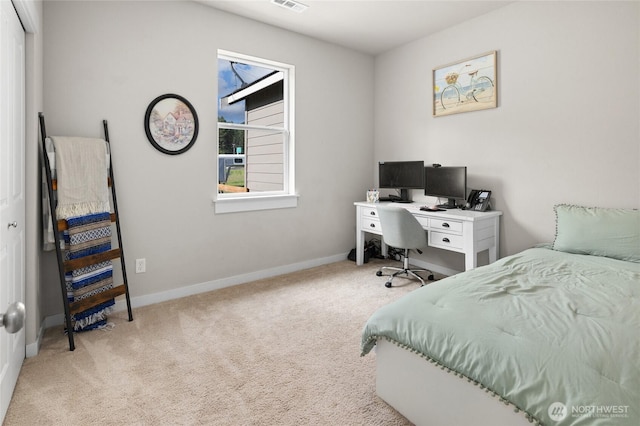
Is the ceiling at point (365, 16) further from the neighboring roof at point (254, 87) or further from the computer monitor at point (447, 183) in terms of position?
the computer monitor at point (447, 183)

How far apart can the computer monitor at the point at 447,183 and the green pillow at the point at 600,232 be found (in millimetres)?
924

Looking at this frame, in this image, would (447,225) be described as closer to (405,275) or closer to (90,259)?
(405,275)

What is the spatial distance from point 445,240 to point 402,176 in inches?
43.6

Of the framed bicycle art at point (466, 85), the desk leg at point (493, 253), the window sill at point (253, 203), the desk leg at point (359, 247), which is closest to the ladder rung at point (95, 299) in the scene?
the window sill at point (253, 203)

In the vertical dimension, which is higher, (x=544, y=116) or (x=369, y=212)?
(x=544, y=116)

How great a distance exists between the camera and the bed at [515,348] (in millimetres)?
1122

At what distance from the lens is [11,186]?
6.11ft

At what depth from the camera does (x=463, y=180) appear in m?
3.55

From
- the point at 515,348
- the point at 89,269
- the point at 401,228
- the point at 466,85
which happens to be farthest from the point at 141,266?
the point at 466,85

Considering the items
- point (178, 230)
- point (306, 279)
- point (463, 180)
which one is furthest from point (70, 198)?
point (463, 180)

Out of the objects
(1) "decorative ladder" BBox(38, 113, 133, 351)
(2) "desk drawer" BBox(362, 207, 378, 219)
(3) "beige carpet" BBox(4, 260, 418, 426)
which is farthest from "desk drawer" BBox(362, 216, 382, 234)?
(1) "decorative ladder" BBox(38, 113, 133, 351)

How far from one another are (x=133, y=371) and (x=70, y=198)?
1325 millimetres

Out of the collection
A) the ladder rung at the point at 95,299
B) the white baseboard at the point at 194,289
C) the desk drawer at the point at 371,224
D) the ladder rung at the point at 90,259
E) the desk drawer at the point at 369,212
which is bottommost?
the white baseboard at the point at 194,289

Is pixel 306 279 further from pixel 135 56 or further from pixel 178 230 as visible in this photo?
pixel 135 56
